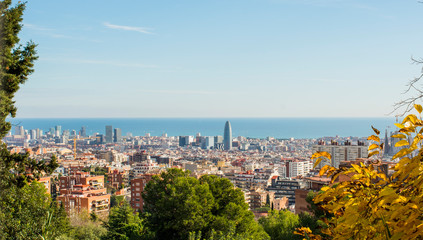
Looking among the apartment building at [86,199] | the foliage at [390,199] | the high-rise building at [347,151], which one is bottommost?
the apartment building at [86,199]

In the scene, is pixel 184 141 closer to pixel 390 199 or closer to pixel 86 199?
pixel 86 199

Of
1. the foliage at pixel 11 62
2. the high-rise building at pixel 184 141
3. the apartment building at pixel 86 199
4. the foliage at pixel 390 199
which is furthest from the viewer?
the high-rise building at pixel 184 141

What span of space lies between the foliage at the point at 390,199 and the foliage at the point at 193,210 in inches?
245

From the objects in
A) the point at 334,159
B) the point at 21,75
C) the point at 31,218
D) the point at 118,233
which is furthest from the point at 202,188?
the point at 334,159

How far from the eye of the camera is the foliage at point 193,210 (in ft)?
24.4

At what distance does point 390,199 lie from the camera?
2.69 feet

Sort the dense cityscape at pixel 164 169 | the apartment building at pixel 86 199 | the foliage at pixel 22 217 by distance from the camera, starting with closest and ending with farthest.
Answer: the foliage at pixel 22 217
the apartment building at pixel 86 199
the dense cityscape at pixel 164 169

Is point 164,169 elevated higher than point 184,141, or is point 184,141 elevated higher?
point 164,169

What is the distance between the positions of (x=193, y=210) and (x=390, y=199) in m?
6.79

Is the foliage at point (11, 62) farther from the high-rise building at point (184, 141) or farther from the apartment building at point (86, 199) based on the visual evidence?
the high-rise building at point (184, 141)

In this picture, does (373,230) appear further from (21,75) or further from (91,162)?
(91,162)

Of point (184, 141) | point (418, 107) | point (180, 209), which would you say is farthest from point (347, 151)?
point (184, 141)

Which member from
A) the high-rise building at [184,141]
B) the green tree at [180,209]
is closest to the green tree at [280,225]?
the green tree at [180,209]

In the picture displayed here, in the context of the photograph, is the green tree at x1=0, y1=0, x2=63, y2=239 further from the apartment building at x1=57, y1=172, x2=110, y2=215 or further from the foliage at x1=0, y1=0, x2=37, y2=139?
the apartment building at x1=57, y1=172, x2=110, y2=215
